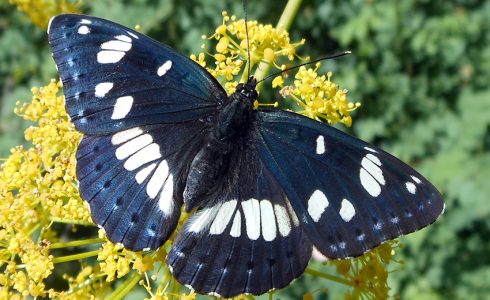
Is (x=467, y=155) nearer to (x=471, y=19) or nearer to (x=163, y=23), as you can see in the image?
(x=471, y=19)

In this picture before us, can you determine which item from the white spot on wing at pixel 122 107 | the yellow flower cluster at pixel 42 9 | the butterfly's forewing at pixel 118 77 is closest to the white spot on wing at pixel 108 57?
the butterfly's forewing at pixel 118 77

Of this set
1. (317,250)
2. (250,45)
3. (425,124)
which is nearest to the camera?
(317,250)

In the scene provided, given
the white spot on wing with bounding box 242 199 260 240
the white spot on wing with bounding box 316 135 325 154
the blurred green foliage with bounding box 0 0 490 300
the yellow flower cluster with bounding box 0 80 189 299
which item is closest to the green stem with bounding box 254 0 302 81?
the white spot on wing with bounding box 316 135 325 154

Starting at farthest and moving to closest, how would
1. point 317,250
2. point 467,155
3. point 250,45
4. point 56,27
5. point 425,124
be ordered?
point 425,124 < point 467,155 < point 250,45 < point 56,27 < point 317,250

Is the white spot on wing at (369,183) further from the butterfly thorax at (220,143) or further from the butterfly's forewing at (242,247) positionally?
the butterfly thorax at (220,143)

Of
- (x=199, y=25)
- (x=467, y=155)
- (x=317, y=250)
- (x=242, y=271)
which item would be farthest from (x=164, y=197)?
(x=467, y=155)

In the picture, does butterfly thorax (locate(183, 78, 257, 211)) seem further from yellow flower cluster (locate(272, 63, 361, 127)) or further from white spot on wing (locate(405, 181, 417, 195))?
white spot on wing (locate(405, 181, 417, 195))
